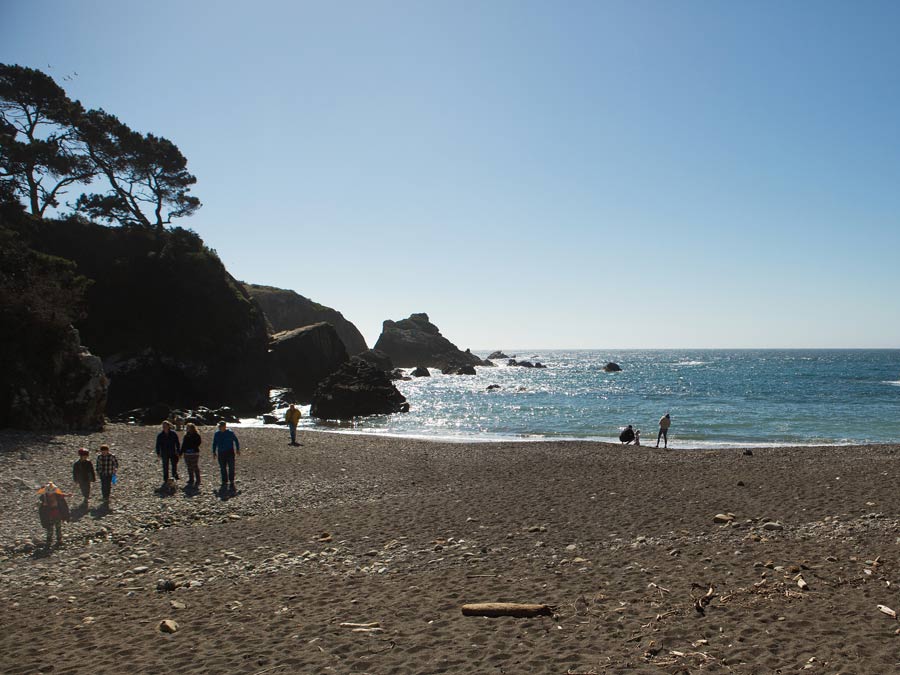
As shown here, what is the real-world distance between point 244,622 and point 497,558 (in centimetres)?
453

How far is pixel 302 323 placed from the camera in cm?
10419

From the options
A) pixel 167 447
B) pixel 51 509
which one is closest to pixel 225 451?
pixel 167 447

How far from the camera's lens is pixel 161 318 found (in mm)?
47750

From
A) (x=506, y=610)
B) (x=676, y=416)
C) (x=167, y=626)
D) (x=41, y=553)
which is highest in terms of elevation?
(x=506, y=610)

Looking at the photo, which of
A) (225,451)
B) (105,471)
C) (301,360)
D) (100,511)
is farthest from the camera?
(301,360)

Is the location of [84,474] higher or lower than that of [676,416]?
higher

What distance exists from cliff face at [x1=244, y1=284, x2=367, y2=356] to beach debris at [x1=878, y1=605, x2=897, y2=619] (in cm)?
8991

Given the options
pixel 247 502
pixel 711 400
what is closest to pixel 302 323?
pixel 711 400

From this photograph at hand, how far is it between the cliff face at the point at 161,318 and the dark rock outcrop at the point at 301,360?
24.4 ft

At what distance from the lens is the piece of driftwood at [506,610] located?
24.7ft

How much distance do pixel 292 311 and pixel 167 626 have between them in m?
98.9

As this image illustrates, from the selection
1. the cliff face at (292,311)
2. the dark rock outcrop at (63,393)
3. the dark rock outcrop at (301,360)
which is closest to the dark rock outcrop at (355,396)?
the dark rock outcrop at (301,360)

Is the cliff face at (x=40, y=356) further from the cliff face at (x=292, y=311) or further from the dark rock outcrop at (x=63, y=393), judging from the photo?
the cliff face at (x=292, y=311)

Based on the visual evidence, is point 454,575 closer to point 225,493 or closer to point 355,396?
point 225,493
